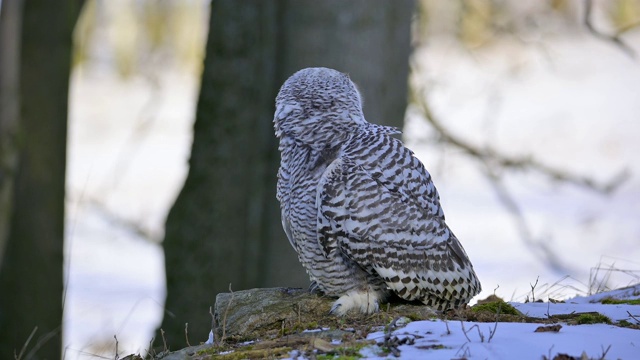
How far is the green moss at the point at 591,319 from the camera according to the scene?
4.63 meters

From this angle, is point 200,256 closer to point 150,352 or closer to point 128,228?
point 150,352

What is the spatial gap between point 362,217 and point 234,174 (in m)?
3.91

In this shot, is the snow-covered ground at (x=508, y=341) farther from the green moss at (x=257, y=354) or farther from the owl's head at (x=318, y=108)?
the owl's head at (x=318, y=108)

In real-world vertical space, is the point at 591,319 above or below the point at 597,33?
below

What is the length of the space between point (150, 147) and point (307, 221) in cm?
1588

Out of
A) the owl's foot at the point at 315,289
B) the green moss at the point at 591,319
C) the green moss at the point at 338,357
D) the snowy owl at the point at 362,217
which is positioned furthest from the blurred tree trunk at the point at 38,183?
the green moss at the point at 591,319

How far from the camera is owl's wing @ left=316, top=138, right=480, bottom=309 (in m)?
4.66

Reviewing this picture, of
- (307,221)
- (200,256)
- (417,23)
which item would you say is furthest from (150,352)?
(417,23)

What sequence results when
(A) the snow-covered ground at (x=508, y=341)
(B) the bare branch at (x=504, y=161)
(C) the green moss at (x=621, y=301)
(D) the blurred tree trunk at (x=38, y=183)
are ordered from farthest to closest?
(B) the bare branch at (x=504, y=161) < (D) the blurred tree trunk at (x=38, y=183) < (C) the green moss at (x=621, y=301) < (A) the snow-covered ground at (x=508, y=341)

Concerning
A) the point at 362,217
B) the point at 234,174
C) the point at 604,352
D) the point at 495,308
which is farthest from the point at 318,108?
the point at 234,174

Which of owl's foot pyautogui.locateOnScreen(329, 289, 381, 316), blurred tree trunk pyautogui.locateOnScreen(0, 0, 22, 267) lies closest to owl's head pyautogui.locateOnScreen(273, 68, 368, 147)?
owl's foot pyautogui.locateOnScreen(329, 289, 381, 316)

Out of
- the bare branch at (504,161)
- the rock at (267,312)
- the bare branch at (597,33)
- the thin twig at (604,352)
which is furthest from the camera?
the bare branch at (504,161)

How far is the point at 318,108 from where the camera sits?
5.21 m

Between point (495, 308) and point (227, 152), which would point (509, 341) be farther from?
point (227, 152)
